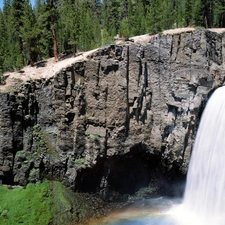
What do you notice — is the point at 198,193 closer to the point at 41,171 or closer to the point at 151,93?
the point at 151,93

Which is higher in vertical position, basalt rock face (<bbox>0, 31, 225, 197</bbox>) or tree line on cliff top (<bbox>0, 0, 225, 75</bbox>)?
tree line on cliff top (<bbox>0, 0, 225, 75</bbox>)

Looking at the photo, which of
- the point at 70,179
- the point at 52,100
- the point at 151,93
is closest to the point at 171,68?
the point at 151,93

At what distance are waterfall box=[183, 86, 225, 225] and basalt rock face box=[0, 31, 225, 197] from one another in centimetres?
82

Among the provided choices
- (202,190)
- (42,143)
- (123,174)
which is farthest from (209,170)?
A: (42,143)

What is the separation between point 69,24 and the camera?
1170 inches

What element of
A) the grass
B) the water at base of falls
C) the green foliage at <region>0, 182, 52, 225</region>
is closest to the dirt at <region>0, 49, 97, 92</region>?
the green foliage at <region>0, 182, 52, 225</region>

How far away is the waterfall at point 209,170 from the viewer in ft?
66.3

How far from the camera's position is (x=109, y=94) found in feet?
A: 77.2

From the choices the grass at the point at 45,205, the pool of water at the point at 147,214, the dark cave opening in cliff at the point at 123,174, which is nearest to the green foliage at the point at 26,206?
the grass at the point at 45,205

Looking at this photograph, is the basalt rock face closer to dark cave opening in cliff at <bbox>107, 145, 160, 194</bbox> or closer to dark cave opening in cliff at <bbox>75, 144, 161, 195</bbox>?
dark cave opening in cliff at <bbox>75, 144, 161, 195</bbox>

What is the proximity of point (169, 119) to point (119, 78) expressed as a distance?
18.5 ft

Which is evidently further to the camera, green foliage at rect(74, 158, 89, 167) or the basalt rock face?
green foliage at rect(74, 158, 89, 167)

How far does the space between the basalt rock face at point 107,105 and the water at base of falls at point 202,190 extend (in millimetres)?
1010

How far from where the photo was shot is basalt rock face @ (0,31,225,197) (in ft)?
75.9
